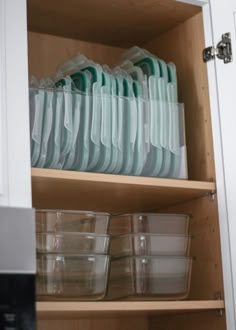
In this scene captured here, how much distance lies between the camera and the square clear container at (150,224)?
1.78 metres

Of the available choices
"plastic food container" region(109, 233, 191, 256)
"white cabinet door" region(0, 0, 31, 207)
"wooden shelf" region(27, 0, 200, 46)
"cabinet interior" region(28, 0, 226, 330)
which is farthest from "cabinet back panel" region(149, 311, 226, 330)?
"wooden shelf" region(27, 0, 200, 46)

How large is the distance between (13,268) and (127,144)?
668 mm

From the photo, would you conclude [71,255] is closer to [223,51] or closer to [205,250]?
[205,250]

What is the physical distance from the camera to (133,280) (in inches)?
69.1

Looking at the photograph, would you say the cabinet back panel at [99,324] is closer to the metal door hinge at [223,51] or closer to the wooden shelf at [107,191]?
the wooden shelf at [107,191]

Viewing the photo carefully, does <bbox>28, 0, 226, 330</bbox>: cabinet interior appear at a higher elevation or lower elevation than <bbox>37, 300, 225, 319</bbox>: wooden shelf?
higher

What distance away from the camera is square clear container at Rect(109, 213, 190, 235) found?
1.78 meters

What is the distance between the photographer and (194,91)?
6.33 ft

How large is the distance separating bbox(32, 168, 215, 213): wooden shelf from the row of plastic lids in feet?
0.16

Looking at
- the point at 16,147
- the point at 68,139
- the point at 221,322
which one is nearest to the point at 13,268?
the point at 16,147

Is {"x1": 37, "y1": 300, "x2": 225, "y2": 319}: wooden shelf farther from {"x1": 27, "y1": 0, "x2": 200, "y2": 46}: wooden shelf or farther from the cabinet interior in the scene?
{"x1": 27, "y1": 0, "x2": 200, "y2": 46}: wooden shelf

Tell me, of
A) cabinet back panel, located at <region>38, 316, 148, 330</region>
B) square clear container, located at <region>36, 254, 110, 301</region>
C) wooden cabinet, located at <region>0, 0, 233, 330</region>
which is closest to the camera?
square clear container, located at <region>36, 254, 110, 301</region>

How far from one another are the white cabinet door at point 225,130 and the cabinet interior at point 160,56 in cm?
2

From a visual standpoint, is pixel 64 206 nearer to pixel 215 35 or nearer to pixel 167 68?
pixel 167 68
